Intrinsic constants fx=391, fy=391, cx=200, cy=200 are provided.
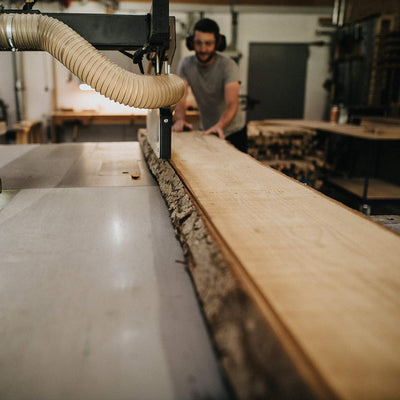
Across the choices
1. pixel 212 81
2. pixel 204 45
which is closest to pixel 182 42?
pixel 212 81

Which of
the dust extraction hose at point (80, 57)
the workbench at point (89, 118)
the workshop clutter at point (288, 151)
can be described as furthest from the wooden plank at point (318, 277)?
the workbench at point (89, 118)

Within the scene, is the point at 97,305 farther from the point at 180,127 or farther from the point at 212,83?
the point at 212,83

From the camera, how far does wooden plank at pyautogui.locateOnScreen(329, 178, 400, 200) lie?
3.78m

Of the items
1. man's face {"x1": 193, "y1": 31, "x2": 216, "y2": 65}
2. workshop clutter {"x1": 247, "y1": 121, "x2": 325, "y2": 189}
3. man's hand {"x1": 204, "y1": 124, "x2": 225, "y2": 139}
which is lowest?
workshop clutter {"x1": 247, "y1": 121, "x2": 325, "y2": 189}

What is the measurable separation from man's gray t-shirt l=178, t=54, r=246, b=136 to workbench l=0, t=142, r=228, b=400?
188cm

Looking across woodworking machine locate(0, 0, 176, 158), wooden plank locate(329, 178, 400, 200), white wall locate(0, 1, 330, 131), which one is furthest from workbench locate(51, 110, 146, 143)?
woodworking machine locate(0, 0, 176, 158)

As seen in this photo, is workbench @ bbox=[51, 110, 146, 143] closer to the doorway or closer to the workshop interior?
the doorway

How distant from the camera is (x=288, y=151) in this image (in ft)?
13.0

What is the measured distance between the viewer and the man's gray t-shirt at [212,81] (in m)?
2.93

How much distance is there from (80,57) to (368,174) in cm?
304

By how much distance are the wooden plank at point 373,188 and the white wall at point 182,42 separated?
280 cm

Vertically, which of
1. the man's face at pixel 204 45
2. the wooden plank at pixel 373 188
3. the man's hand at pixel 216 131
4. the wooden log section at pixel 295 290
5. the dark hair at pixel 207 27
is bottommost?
the wooden plank at pixel 373 188

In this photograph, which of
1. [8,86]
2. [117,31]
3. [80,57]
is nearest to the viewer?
[80,57]

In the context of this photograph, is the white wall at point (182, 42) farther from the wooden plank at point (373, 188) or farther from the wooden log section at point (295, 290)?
the wooden log section at point (295, 290)
